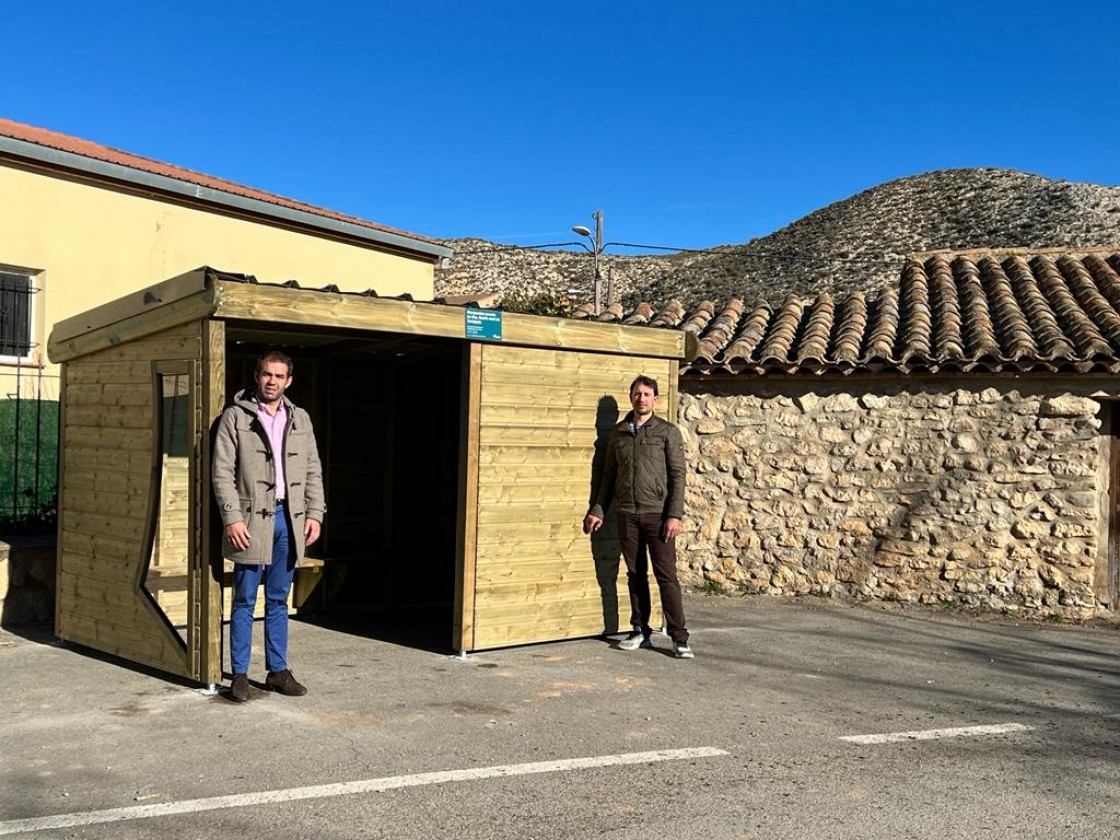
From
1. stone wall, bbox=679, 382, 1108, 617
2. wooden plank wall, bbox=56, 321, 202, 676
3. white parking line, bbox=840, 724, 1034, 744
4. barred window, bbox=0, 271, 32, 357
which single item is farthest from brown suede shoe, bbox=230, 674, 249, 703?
barred window, bbox=0, 271, 32, 357

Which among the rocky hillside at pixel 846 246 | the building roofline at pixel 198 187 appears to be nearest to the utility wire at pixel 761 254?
the rocky hillside at pixel 846 246

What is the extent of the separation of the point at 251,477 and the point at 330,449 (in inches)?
133

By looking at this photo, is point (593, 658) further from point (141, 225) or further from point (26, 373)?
point (141, 225)

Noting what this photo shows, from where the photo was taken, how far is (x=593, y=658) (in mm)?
7133

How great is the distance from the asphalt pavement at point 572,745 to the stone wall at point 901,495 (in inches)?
72.0

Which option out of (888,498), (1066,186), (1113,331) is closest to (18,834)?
(888,498)

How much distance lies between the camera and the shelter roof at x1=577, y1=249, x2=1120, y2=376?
9.50 m

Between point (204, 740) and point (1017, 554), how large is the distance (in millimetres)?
7368

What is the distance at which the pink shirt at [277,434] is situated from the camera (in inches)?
226

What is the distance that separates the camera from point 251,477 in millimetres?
5668

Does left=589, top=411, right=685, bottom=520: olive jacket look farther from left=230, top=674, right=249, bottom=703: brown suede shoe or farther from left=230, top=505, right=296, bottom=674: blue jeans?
left=230, top=674, right=249, bottom=703: brown suede shoe

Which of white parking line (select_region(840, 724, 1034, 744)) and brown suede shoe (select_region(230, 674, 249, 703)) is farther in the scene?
brown suede shoe (select_region(230, 674, 249, 703))

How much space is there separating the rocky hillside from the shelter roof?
31431 millimetres

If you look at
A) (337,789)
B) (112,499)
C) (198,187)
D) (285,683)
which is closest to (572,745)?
(337,789)
